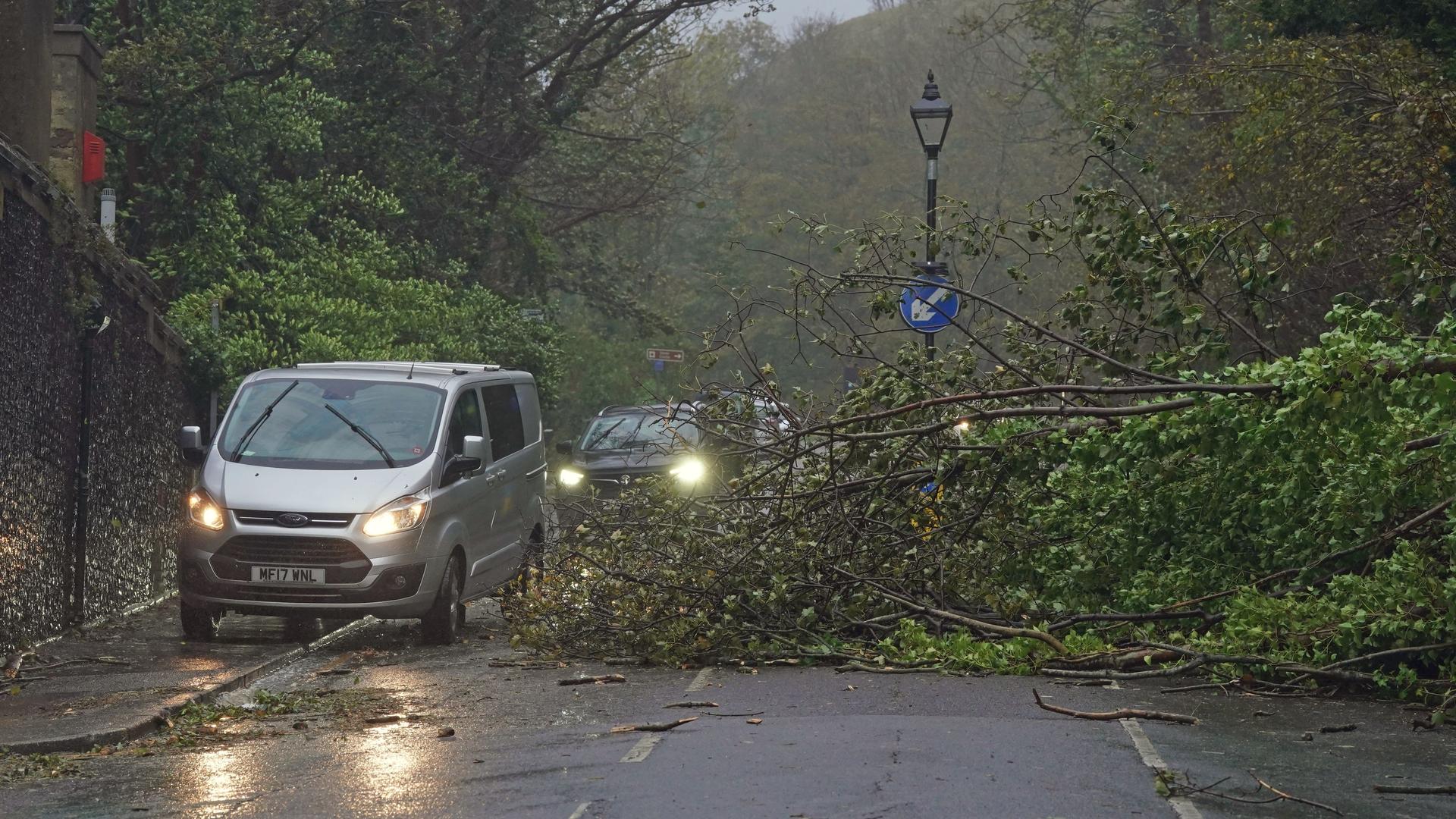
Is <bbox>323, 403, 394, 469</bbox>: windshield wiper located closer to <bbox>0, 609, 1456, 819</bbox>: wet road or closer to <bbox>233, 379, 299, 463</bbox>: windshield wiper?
<bbox>233, 379, 299, 463</bbox>: windshield wiper

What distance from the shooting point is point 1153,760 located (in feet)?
22.0

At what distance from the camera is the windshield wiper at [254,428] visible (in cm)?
1299

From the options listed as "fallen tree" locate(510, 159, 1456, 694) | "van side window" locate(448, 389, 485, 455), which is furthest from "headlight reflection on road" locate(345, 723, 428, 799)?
"van side window" locate(448, 389, 485, 455)

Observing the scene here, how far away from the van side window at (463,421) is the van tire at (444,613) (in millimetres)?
850

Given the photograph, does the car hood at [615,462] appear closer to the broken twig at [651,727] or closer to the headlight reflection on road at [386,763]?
the headlight reflection on road at [386,763]

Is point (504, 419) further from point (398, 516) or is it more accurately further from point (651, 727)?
point (651, 727)

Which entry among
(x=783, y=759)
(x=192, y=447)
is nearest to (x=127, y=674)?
(x=192, y=447)

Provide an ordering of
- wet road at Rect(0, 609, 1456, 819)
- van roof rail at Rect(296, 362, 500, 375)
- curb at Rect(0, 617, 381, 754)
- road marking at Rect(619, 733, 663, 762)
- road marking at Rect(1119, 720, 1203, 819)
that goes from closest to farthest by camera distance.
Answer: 1. road marking at Rect(1119, 720, 1203, 819)
2. wet road at Rect(0, 609, 1456, 819)
3. road marking at Rect(619, 733, 663, 762)
4. curb at Rect(0, 617, 381, 754)
5. van roof rail at Rect(296, 362, 500, 375)

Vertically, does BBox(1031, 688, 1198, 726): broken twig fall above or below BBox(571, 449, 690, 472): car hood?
below

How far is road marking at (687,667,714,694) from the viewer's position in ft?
31.0

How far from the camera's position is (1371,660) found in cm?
874

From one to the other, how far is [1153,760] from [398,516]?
6.89m

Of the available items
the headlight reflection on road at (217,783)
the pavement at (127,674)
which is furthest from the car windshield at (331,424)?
the headlight reflection on road at (217,783)

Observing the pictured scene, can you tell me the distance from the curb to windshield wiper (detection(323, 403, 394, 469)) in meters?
1.59
